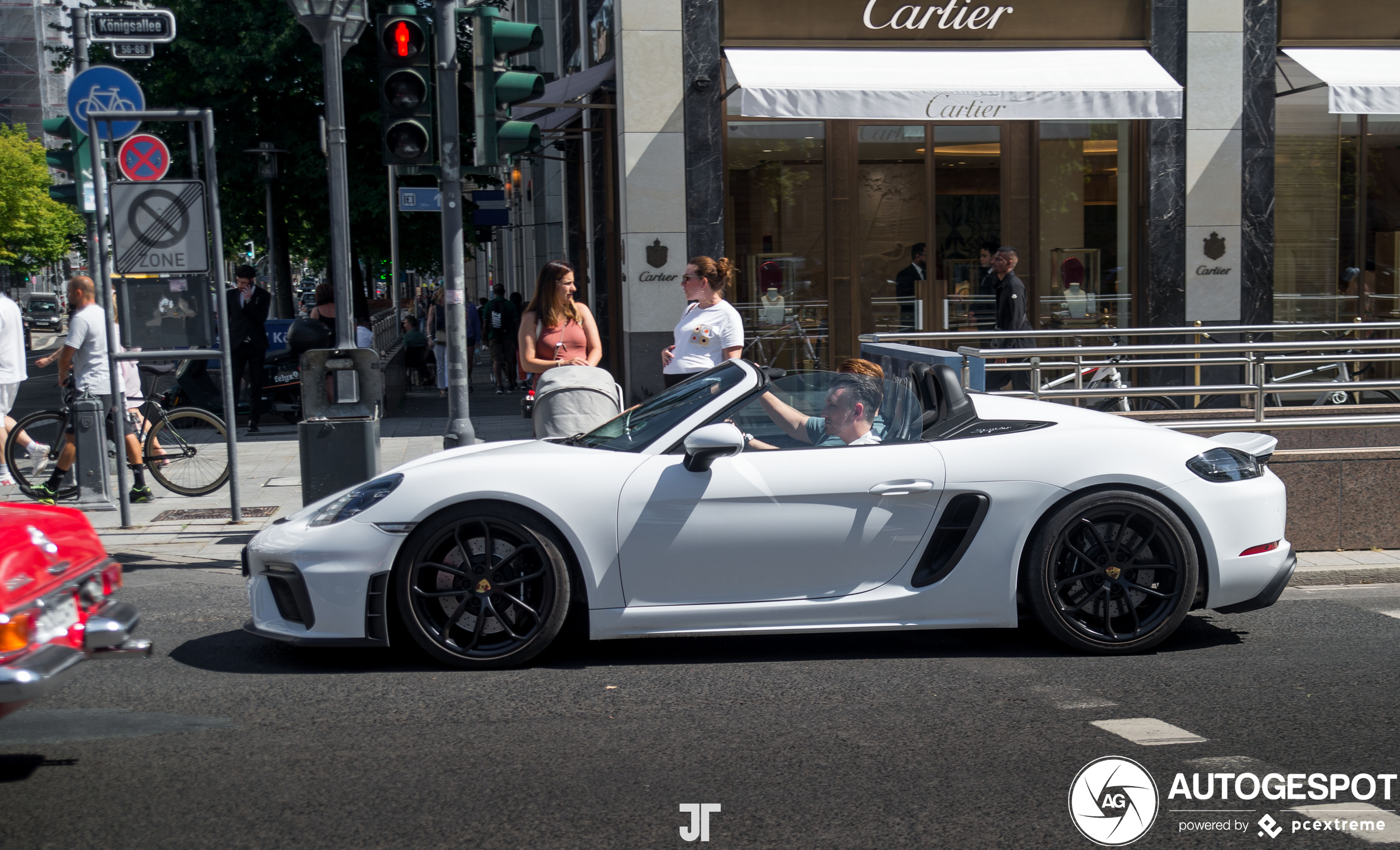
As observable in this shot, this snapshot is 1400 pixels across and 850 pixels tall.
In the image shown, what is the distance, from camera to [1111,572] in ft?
17.9

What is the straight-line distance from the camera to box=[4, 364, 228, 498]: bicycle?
10516mm

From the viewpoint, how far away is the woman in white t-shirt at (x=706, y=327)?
330 inches

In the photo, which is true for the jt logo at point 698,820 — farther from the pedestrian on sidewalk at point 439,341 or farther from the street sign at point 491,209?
the street sign at point 491,209

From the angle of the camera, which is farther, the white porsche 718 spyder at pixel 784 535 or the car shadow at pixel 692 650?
the car shadow at pixel 692 650

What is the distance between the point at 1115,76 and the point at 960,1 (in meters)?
1.98

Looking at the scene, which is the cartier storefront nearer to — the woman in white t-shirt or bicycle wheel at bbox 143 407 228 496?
bicycle wheel at bbox 143 407 228 496

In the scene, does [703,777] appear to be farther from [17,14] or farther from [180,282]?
[17,14]

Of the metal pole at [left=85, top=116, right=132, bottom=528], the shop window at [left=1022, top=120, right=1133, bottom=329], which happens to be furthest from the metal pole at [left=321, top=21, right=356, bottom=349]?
the shop window at [left=1022, top=120, right=1133, bottom=329]

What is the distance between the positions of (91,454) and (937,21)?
982 cm

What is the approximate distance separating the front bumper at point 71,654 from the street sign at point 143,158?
25.2ft

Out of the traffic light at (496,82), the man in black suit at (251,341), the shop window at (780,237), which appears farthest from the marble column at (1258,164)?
the man in black suit at (251,341)

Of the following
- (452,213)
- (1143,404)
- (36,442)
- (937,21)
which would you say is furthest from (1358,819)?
(937,21)

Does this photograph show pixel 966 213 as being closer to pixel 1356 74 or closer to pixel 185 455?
pixel 1356 74

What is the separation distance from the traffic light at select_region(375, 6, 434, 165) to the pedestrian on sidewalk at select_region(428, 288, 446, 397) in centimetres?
1093
